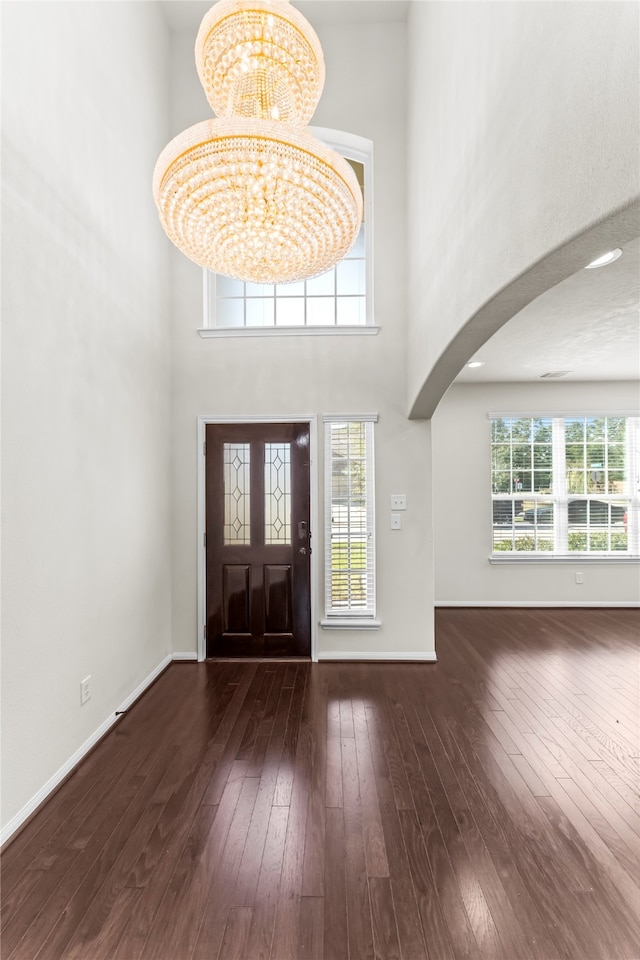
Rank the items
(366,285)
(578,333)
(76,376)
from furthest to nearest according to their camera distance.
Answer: (366,285), (578,333), (76,376)

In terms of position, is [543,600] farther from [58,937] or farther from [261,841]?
[58,937]

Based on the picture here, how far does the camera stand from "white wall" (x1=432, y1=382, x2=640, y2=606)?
19.1ft

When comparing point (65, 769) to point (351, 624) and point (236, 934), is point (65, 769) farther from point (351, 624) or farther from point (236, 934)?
point (351, 624)

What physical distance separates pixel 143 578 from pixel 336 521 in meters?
1.60

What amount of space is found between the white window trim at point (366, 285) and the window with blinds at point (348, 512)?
2.51ft

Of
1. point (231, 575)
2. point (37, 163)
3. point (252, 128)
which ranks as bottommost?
point (231, 575)

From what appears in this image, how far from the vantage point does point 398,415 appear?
4090 mm

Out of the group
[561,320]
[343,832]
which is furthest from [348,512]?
[343,832]

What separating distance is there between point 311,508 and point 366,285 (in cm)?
203

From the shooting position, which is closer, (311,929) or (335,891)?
(311,929)

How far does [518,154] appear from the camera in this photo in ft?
5.05

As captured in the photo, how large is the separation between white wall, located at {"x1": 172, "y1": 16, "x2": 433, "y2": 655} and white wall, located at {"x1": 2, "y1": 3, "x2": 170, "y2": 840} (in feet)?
1.10

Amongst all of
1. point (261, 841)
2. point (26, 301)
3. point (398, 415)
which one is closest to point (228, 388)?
point (398, 415)

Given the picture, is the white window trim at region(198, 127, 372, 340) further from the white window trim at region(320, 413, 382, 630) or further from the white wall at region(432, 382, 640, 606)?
the white wall at region(432, 382, 640, 606)
